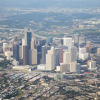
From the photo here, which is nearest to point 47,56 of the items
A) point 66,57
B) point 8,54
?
point 66,57

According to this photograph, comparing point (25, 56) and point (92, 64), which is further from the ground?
point (25, 56)

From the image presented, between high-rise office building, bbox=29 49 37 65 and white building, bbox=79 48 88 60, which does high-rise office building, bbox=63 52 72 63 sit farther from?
white building, bbox=79 48 88 60

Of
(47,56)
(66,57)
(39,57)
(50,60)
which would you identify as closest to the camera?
(50,60)

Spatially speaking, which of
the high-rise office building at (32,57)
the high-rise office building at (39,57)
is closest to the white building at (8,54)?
the high-rise office building at (32,57)

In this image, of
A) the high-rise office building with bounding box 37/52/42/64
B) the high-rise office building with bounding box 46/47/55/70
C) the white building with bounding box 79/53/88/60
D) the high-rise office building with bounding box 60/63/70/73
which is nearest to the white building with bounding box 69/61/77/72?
the high-rise office building with bounding box 60/63/70/73

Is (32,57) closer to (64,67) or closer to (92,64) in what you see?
(64,67)

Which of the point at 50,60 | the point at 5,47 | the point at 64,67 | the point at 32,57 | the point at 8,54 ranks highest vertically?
the point at 5,47

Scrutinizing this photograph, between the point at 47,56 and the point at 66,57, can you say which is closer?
the point at 47,56

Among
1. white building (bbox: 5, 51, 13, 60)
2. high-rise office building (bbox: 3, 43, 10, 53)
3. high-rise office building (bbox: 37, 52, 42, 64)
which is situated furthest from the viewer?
high-rise office building (bbox: 3, 43, 10, 53)

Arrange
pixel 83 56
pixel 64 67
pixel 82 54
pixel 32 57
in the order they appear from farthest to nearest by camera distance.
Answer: pixel 82 54, pixel 83 56, pixel 32 57, pixel 64 67

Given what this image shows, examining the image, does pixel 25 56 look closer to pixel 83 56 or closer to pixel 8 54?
pixel 8 54

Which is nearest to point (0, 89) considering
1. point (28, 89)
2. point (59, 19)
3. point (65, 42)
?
point (28, 89)
